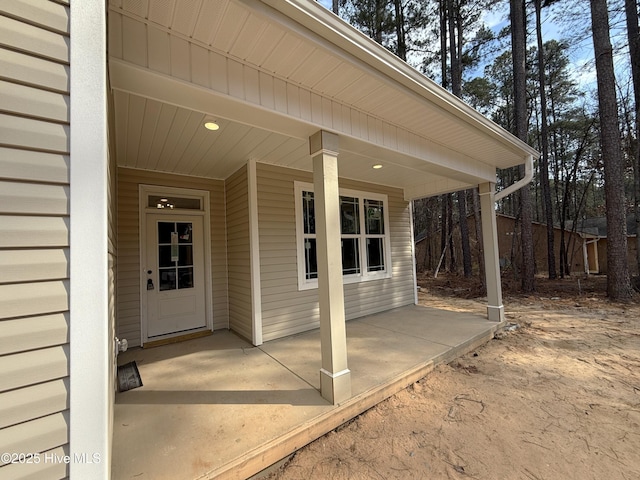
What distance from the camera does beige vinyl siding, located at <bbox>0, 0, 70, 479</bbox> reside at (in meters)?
0.92

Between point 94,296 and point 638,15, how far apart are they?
458 inches

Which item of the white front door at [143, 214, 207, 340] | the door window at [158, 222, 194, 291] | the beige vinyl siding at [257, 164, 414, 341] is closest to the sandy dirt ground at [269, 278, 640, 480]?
the beige vinyl siding at [257, 164, 414, 341]

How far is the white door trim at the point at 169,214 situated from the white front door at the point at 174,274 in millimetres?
45

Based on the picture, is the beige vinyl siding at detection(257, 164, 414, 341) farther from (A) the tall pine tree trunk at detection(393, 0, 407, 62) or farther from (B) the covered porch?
(A) the tall pine tree trunk at detection(393, 0, 407, 62)

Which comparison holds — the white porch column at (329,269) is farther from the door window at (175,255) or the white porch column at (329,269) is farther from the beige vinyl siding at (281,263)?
the door window at (175,255)

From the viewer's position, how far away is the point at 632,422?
6.97 ft

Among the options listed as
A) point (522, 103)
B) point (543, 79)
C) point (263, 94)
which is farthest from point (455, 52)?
point (263, 94)

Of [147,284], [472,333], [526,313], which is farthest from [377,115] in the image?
[526,313]

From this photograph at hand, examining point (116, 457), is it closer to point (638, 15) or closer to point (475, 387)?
point (475, 387)

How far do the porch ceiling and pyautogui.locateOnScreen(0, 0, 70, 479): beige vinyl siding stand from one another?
54cm

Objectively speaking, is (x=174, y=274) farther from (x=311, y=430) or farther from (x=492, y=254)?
(x=492, y=254)

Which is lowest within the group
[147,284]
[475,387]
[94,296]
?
[475,387]

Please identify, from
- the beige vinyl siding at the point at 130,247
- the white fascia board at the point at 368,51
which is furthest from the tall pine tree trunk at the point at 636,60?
the beige vinyl siding at the point at 130,247

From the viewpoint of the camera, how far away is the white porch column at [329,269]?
7.56ft
